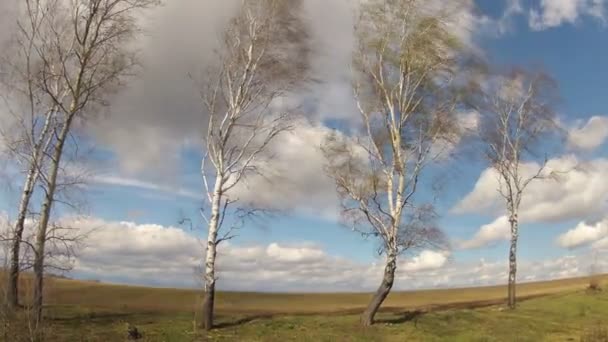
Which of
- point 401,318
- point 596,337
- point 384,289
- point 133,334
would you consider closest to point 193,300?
point 401,318

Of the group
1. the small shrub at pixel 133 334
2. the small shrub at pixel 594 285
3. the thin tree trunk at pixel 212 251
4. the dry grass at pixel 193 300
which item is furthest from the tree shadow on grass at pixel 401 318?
the small shrub at pixel 594 285

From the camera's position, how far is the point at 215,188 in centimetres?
2739

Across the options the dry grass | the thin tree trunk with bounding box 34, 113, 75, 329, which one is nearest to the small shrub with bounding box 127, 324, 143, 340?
the thin tree trunk with bounding box 34, 113, 75, 329

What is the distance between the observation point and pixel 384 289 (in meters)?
29.9

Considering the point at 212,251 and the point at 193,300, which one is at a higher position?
the point at 212,251

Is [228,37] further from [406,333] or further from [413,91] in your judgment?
[406,333]

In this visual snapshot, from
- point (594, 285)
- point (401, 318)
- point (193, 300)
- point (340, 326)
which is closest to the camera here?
point (340, 326)

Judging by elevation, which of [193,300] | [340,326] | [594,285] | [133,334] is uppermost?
[594,285]

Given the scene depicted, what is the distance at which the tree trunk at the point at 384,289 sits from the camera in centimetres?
2924

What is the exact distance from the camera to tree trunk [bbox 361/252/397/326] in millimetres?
29242

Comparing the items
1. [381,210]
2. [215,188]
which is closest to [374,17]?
[381,210]

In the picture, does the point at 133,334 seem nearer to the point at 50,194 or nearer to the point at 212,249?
the point at 212,249

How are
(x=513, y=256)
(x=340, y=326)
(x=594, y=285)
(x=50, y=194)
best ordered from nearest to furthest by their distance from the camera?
(x=50, y=194), (x=340, y=326), (x=513, y=256), (x=594, y=285)

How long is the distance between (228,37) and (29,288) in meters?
16.4
